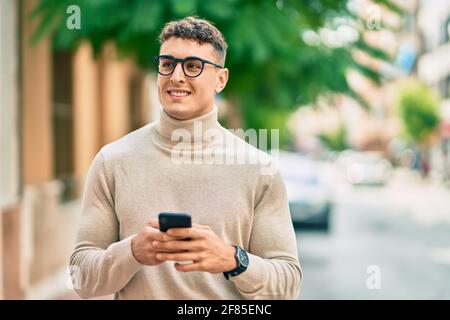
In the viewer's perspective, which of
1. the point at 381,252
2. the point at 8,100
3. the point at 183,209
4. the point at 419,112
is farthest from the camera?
the point at 419,112

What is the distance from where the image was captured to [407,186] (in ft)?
112

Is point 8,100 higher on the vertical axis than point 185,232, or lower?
higher

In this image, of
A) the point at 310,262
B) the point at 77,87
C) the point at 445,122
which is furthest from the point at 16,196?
the point at 445,122

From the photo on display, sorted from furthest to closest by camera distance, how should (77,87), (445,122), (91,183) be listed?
(445,122)
(77,87)
(91,183)

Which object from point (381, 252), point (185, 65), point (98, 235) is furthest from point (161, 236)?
point (381, 252)

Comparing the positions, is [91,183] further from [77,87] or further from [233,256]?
[77,87]

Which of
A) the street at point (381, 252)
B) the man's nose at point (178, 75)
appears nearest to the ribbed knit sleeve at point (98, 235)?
the man's nose at point (178, 75)

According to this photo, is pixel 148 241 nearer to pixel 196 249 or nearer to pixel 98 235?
pixel 196 249

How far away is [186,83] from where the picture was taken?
5.01 ft

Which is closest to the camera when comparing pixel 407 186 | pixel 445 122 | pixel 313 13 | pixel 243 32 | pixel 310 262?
pixel 243 32

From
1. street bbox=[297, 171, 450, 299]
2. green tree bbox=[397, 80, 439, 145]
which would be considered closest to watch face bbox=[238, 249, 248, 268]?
street bbox=[297, 171, 450, 299]

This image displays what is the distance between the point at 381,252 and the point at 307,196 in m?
1.82

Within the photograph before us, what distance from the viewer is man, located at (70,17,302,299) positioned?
1.53 meters

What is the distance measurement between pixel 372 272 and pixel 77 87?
7981 millimetres
